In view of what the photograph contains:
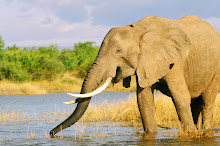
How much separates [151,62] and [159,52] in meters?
0.27

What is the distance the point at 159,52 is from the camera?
9055mm

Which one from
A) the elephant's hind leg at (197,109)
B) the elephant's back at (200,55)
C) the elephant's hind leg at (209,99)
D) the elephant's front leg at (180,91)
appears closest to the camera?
the elephant's front leg at (180,91)

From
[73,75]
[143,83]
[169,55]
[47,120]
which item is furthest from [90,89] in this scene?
[73,75]

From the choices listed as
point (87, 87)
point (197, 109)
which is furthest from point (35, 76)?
point (87, 87)

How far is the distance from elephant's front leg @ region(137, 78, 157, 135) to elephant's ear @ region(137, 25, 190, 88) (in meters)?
0.67

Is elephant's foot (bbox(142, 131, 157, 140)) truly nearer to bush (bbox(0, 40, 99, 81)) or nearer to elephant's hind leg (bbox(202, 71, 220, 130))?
elephant's hind leg (bbox(202, 71, 220, 130))

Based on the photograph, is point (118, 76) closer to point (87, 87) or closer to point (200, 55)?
point (87, 87)

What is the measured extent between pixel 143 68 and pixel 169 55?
0.62 meters

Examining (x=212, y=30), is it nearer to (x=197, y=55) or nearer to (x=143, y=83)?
(x=197, y=55)

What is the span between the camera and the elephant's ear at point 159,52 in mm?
8977

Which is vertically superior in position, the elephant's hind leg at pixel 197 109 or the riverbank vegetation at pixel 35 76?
the riverbank vegetation at pixel 35 76

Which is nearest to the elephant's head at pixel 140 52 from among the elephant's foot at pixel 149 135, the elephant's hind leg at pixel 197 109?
the elephant's foot at pixel 149 135

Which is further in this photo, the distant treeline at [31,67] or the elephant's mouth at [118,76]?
the distant treeline at [31,67]

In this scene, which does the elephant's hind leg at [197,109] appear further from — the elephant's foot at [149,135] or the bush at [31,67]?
the bush at [31,67]
